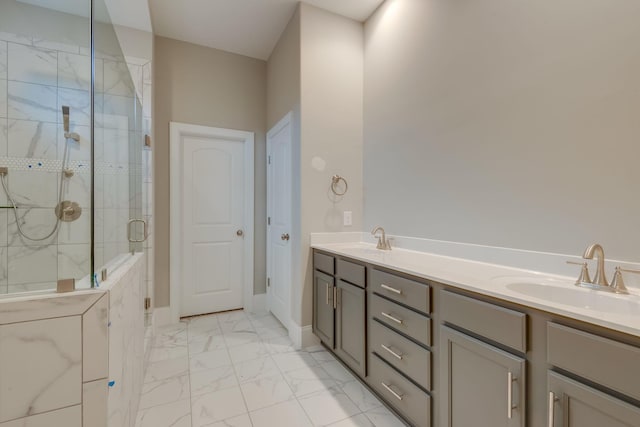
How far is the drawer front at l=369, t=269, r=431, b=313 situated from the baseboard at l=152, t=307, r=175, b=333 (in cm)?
228

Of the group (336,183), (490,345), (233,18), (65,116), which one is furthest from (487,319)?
(233,18)

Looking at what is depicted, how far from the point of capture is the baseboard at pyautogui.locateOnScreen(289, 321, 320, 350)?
93.0 inches

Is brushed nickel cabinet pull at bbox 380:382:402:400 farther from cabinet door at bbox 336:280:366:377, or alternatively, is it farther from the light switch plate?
the light switch plate

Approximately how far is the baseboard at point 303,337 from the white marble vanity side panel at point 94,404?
152 cm

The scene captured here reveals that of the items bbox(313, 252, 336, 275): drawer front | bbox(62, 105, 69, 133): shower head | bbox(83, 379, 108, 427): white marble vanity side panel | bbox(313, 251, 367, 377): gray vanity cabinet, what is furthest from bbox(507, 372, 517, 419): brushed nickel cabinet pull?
bbox(62, 105, 69, 133): shower head

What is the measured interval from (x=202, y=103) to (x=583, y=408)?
3.52m

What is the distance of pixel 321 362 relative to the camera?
84.2 inches

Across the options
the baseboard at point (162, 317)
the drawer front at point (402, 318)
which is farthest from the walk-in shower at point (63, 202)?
the drawer front at point (402, 318)

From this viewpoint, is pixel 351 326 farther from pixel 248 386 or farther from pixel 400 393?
pixel 248 386

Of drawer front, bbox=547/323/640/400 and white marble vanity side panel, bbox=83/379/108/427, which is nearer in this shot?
drawer front, bbox=547/323/640/400

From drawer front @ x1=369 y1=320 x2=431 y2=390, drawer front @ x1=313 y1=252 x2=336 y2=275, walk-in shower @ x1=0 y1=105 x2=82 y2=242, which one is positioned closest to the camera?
drawer front @ x1=369 y1=320 x2=431 y2=390

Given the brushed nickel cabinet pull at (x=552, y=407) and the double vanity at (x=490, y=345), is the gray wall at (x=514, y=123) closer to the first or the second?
the double vanity at (x=490, y=345)

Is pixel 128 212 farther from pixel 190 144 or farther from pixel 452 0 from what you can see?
pixel 452 0

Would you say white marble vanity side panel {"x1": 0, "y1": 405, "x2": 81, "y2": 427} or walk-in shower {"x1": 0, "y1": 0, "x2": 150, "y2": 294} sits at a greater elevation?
walk-in shower {"x1": 0, "y1": 0, "x2": 150, "y2": 294}
